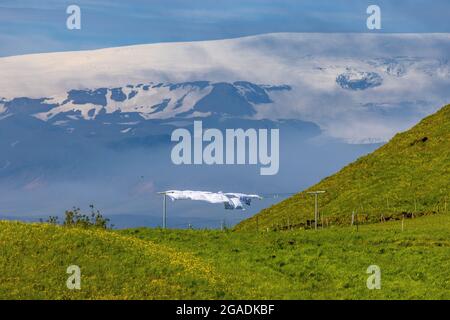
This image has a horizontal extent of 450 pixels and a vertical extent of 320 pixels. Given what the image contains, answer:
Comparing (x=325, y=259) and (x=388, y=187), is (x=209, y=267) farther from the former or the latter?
(x=388, y=187)

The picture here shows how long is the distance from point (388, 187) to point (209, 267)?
6689 centimetres

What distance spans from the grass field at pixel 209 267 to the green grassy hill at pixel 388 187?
3161 centimetres

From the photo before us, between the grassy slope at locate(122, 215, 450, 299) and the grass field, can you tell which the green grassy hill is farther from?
the grass field

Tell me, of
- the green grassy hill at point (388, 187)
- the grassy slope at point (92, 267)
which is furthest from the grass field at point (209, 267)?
the green grassy hill at point (388, 187)

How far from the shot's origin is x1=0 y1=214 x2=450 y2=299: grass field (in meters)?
49.7

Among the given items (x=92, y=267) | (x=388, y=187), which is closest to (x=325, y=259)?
(x=92, y=267)

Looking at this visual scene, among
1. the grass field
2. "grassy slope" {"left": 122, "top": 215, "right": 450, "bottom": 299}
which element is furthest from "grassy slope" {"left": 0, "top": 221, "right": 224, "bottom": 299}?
"grassy slope" {"left": 122, "top": 215, "right": 450, "bottom": 299}

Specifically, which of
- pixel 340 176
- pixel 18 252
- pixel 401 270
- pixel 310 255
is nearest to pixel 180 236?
pixel 310 255

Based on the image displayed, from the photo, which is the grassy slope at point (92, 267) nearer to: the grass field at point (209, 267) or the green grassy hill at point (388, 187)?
the grass field at point (209, 267)

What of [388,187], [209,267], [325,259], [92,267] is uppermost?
[388,187]

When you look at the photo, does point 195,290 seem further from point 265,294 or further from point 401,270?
point 401,270

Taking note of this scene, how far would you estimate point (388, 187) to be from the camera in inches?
4769

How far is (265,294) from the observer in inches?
1984

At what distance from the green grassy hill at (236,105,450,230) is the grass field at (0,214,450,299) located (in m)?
31.6
